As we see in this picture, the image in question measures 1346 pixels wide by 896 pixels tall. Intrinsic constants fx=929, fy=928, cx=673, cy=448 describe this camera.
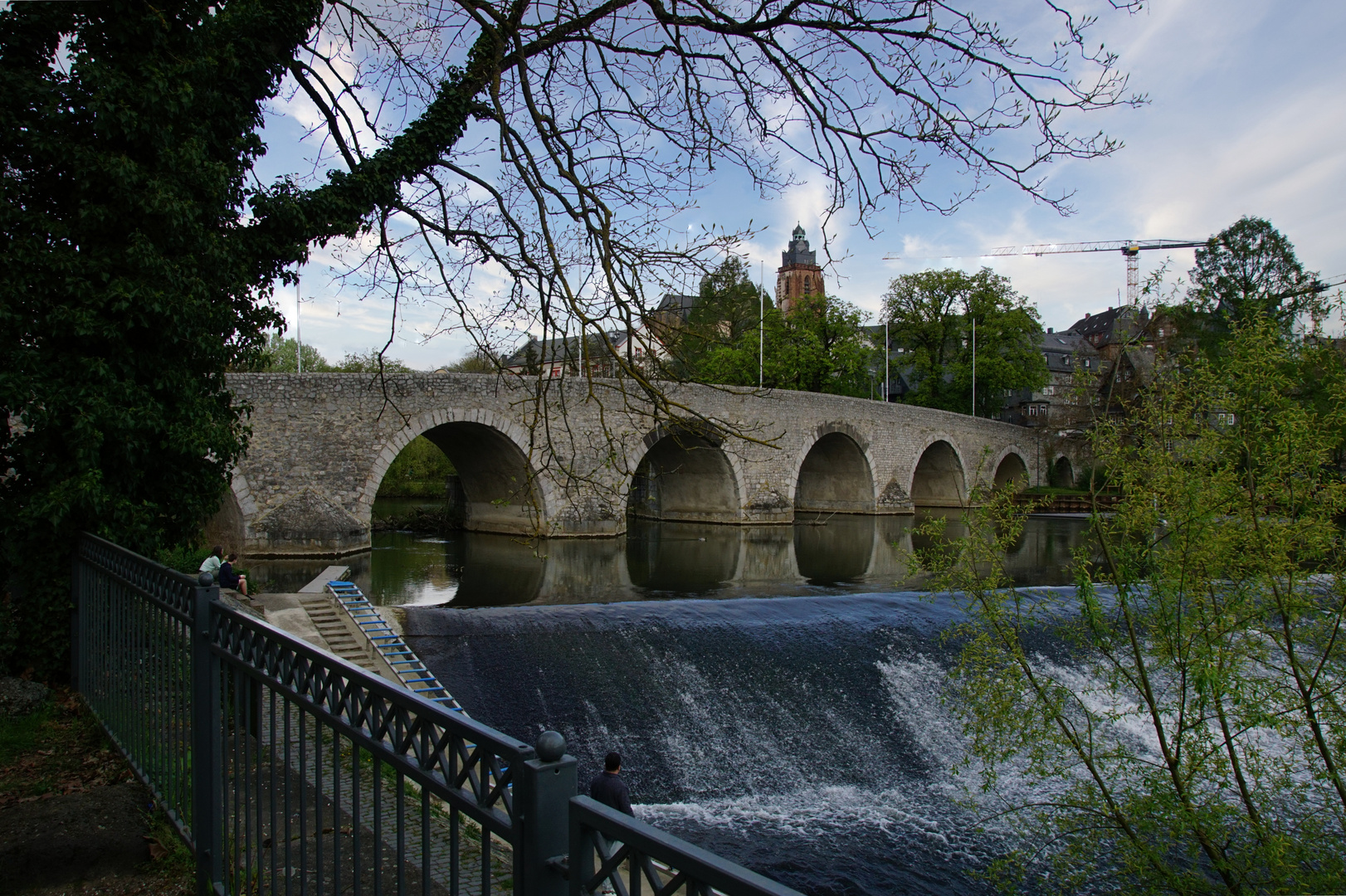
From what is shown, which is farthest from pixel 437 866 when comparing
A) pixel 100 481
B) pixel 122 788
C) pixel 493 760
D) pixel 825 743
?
pixel 825 743

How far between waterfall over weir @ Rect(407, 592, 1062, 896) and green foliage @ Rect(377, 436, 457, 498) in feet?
66.0

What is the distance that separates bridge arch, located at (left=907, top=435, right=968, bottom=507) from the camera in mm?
32656

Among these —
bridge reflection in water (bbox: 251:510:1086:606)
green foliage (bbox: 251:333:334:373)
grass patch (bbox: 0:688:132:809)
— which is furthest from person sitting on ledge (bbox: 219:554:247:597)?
green foliage (bbox: 251:333:334:373)

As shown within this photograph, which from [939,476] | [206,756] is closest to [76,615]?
[206,756]

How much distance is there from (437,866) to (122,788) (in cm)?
132

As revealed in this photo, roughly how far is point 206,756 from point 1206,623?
16.2ft

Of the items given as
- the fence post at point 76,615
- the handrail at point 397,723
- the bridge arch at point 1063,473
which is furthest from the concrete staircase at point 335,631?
the bridge arch at point 1063,473

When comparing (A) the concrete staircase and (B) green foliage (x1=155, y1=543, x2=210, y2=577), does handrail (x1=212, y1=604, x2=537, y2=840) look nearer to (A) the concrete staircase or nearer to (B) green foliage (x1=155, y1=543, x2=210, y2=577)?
(B) green foliage (x1=155, y1=543, x2=210, y2=577)

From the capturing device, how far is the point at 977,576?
5.80 meters

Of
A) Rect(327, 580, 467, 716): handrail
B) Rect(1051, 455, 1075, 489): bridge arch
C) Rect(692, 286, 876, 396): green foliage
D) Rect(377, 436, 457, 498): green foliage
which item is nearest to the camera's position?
Rect(327, 580, 467, 716): handrail

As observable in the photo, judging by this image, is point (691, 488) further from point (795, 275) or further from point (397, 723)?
point (795, 275)

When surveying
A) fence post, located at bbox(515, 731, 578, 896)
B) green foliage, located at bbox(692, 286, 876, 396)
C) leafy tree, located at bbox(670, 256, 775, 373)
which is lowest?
fence post, located at bbox(515, 731, 578, 896)

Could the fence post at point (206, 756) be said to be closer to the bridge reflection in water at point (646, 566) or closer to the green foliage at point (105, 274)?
the green foliage at point (105, 274)

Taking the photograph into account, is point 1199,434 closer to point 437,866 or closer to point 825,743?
point 825,743
